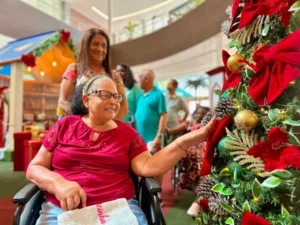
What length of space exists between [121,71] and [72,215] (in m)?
1.93

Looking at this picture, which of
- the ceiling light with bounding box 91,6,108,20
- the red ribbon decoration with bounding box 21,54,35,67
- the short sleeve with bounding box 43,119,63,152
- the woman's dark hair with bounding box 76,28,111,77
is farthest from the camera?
the ceiling light with bounding box 91,6,108,20

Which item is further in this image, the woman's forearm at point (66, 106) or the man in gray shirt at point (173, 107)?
the man in gray shirt at point (173, 107)

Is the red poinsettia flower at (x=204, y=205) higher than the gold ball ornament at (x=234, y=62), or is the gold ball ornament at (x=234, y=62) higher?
the gold ball ornament at (x=234, y=62)

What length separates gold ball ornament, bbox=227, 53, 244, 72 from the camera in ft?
3.42

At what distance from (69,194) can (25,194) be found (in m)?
0.17

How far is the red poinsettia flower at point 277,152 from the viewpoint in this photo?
0.80m

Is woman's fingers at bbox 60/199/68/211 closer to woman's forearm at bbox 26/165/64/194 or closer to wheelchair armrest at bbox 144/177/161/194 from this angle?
woman's forearm at bbox 26/165/64/194

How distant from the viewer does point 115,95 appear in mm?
1355

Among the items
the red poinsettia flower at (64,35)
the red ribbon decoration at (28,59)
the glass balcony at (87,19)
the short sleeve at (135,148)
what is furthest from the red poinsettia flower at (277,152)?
the red poinsettia flower at (64,35)

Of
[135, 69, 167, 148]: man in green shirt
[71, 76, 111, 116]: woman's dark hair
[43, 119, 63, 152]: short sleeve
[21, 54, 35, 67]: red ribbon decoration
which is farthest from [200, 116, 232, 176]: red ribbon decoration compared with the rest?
[21, 54, 35, 67]: red ribbon decoration

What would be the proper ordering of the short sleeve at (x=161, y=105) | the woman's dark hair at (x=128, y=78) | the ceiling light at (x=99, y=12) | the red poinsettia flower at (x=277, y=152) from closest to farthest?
the red poinsettia flower at (x=277, y=152)
the short sleeve at (x=161, y=105)
the woman's dark hair at (x=128, y=78)
the ceiling light at (x=99, y=12)

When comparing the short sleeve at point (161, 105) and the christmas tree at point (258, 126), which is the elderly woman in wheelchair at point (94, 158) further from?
the short sleeve at point (161, 105)

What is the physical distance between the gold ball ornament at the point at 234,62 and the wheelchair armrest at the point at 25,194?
3.15 feet

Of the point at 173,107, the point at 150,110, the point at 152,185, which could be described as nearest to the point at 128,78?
the point at 150,110
